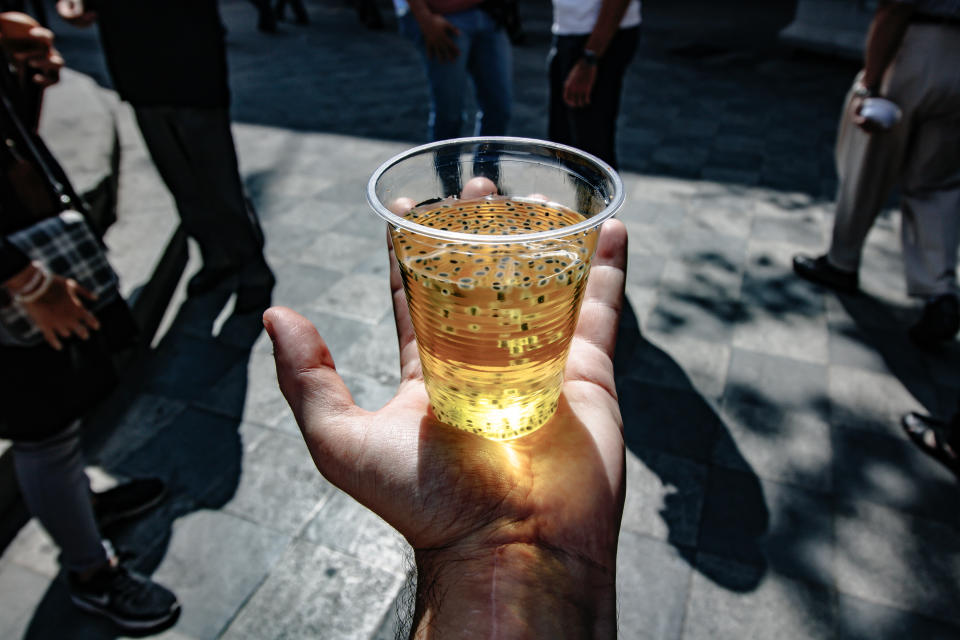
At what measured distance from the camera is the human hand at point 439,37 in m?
3.56

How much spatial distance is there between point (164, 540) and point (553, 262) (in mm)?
2343

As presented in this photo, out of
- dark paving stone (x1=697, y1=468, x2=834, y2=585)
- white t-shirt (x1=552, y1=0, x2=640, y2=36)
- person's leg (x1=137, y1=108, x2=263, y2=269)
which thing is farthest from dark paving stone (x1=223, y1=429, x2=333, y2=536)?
white t-shirt (x1=552, y1=0, x2=640, y2=36)

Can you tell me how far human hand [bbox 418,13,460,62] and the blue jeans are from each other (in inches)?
1.9

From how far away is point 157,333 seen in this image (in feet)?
12.5

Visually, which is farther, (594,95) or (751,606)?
(594,95)

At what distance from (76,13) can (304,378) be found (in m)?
3.18

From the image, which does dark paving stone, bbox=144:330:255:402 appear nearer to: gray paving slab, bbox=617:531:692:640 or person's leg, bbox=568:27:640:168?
gray paving slab, bbox=617:531:692:640

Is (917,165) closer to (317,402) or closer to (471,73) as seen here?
(471,73)

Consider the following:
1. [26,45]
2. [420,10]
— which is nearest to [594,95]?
[420,10]

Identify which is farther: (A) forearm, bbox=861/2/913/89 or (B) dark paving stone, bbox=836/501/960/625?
(A) forearm, bbox=861/2/913/89

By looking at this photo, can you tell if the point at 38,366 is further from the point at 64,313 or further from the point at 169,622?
the point at 169,622

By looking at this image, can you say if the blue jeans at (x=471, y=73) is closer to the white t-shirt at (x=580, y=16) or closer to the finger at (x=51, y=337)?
the white t-shirt at (x=580, y=16)

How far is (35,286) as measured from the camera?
6.15 feet

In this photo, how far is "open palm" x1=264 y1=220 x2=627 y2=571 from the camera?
127cm
